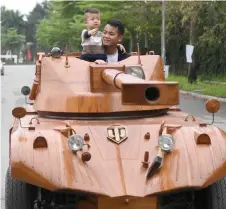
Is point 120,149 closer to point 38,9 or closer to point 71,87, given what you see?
point 71,87

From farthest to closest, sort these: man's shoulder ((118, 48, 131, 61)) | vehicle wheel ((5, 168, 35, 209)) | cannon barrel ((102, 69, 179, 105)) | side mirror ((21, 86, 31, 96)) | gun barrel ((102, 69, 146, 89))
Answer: side mirror ((21, 86, 31, 96)), man's shoulder ((118, 48, 131, 61)), vehicle wheel ((5, 168, 35, 209)), gun barrel ((102, 69, 146, 89)), cannon barrel ((102, 69, 179, 105))

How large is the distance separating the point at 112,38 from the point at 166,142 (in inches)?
80.5

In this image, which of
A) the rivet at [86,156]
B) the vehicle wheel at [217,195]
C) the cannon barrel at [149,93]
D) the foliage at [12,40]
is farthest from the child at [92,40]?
the foliage at [12,40]

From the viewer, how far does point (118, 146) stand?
18.9 feet

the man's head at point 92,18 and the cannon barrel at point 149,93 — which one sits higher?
the man's head at point 92,18

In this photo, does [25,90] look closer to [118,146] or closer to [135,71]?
[135,71]

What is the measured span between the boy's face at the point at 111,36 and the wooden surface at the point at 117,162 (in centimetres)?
157

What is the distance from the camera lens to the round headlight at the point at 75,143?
220 inches

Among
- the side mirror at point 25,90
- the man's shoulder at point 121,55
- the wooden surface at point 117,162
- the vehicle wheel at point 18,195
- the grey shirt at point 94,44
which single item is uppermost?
the grey shirt at point 94,44

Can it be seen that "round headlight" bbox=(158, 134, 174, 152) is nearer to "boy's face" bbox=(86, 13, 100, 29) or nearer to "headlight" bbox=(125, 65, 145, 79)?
"headlight" bbox=(125, 65, 145, 79)

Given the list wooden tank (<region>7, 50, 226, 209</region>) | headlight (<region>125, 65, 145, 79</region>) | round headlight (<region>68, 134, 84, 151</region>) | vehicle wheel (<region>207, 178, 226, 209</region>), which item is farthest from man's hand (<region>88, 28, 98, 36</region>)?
vehicle wheel (<region>207, 178, 226, 209</region>)

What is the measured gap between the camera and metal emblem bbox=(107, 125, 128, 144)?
19.2ft

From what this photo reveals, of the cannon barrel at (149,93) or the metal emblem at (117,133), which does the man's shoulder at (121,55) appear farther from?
the cannon barrel at (149,93)

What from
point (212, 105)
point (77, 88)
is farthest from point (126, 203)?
point (77, 88)
